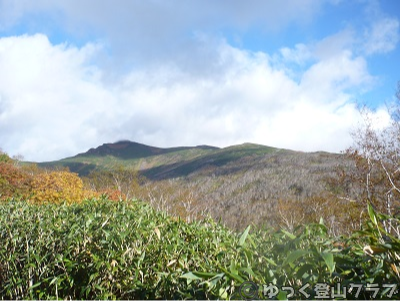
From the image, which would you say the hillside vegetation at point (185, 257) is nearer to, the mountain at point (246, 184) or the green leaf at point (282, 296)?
the green leaf at point (282, 296)

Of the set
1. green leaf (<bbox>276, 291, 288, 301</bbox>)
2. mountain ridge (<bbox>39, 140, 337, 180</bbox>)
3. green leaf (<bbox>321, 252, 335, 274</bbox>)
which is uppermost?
mountain ridge (<bbox>39, 140, 337, 180</bbox>)

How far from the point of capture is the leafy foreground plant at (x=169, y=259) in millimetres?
1140

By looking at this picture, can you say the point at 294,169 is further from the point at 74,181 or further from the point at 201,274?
the point at 201,274

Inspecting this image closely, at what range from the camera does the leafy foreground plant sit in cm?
114

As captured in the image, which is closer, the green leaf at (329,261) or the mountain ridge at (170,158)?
the green leaf at (329,261)

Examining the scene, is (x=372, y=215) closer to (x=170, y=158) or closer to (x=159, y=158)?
(x=170, y=158)

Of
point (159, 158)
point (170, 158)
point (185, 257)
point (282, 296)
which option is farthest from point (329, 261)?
point (159, 158)

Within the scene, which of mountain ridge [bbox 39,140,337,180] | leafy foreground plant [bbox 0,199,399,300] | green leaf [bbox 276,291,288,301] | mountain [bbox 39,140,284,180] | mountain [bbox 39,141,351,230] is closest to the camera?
green leaf [bbox 276,291,288,301]

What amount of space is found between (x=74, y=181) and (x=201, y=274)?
17.3m

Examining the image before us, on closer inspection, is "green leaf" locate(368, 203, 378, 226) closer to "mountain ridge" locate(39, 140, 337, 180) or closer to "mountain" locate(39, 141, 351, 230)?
"mountain" locate(39, 141, 351, 230)

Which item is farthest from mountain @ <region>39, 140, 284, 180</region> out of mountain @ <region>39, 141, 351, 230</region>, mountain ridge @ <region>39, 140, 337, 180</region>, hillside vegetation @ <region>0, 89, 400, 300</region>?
hillside vegetation @ <region>0, 89, 400, 300</region>

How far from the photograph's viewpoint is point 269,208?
38688 millimetres

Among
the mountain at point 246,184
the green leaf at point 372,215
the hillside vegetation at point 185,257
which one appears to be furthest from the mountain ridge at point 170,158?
the green leaf at point 372,215

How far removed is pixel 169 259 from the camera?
1.74 meters
